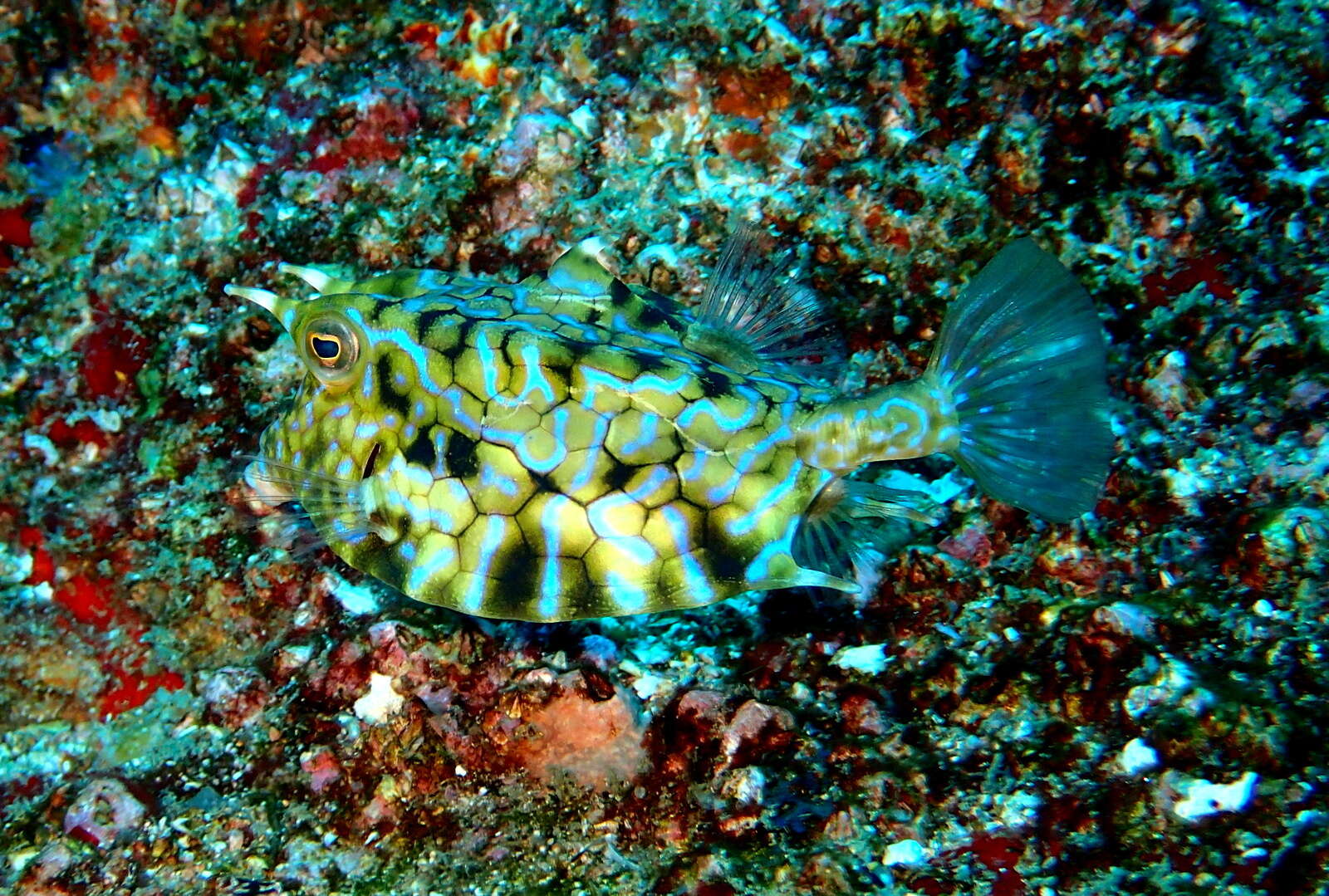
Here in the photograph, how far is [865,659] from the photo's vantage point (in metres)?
2.76

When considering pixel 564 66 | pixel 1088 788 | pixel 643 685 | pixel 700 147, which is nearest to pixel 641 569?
pixel 643 685

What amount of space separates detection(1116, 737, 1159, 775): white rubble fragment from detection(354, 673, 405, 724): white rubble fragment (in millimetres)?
2266

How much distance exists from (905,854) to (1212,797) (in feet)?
2.64

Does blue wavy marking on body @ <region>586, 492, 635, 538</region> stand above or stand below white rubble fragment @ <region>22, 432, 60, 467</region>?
above

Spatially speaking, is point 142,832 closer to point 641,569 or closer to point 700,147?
point 641,569

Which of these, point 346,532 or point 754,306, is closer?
point 346,532

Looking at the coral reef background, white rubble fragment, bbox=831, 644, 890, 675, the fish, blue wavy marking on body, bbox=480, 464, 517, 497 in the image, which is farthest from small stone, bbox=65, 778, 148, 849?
white rubble fragment, bbox=831, 644, 890, 675

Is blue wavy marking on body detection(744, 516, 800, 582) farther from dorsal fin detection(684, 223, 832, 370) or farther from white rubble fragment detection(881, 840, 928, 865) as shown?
white rubble fragment detection(881, 840, 928, 865)

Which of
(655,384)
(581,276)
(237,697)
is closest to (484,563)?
(655,384)

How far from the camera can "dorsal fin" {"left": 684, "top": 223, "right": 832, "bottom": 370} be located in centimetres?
272

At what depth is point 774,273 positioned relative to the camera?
2783 millimetres

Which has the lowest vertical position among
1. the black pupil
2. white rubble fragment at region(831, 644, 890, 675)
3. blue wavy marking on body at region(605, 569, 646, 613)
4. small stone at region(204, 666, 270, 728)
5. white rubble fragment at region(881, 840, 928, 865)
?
small stone at region(204, 666, 270, 728)

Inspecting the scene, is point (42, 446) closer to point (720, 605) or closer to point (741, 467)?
point (720, 605)

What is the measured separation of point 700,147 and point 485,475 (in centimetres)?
207
